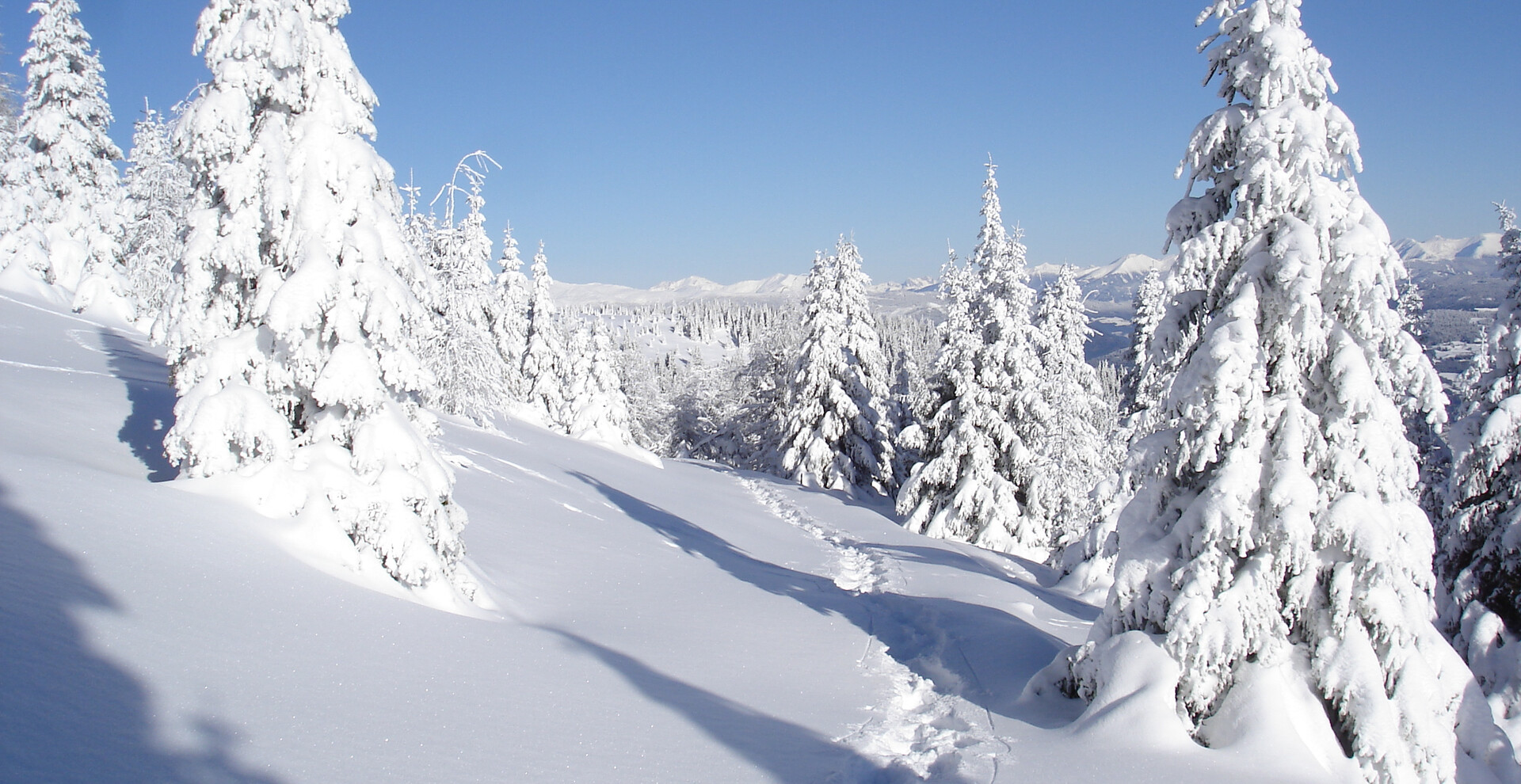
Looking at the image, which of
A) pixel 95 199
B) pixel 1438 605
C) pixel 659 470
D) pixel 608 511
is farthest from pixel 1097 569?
pixel 95 199

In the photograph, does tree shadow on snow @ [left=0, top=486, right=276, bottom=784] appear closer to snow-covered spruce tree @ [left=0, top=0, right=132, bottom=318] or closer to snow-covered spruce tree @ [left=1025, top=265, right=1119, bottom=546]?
snow-covered spruce tree @ [left=1025, top=265, right=1119, bottom=546]

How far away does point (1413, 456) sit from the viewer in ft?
25.1

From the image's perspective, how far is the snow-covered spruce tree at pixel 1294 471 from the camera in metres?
7.14

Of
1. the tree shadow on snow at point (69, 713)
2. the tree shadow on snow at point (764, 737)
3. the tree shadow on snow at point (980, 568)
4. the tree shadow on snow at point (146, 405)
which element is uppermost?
the tree shadow on snow at point (146, 405)

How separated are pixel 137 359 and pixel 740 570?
1411 cm

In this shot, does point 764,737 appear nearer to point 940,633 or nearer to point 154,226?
point 940,633

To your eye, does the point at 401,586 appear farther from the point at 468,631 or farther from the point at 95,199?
the point at 95,199

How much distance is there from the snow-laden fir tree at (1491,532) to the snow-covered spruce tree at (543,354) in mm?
39045

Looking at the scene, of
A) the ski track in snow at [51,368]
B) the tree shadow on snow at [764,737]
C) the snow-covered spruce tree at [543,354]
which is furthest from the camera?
the snow-covered spruce tree at [543,354]

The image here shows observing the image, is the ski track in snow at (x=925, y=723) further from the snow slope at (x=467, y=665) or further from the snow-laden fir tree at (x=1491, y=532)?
the snow-laden fir tree at (x=1491, y=532)

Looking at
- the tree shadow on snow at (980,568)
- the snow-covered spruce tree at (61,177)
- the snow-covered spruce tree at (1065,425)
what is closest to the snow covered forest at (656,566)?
the tree shadow on snow at (980,568)

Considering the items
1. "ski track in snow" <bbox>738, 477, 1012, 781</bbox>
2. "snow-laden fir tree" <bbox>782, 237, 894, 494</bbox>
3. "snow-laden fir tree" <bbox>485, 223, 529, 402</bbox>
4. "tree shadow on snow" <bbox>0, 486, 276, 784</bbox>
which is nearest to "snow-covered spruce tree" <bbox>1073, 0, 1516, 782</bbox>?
"ski track in snow" <bbox>738, 477, 1012, 781</bbox>

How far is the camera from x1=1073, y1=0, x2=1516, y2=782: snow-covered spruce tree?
7.14 meters

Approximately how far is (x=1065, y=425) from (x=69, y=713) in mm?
30041
